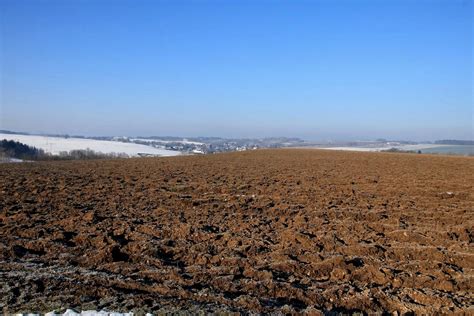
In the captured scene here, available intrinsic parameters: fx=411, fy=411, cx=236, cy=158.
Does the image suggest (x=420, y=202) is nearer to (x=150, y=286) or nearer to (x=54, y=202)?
(x=150, y=286)

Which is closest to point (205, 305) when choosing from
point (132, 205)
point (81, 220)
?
point (81, 220)

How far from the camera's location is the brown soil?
18.7 ft

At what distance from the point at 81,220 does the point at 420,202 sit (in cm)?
1091

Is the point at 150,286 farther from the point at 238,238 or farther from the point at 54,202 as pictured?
the point at 54,202

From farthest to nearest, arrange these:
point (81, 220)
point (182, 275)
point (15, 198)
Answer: point (15, 198), point (81, 220), point (182, 275)

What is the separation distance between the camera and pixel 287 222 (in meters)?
10.6

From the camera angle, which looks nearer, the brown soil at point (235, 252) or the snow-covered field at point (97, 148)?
the brown soil at point (235, 252)

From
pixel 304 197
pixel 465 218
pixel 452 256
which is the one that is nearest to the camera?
pixel 452 256

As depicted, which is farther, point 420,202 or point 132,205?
point 420,202

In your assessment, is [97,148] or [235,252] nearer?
[235,252]

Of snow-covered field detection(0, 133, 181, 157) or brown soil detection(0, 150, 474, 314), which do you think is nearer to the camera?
brown soil detection(0, 150, 474, 314)

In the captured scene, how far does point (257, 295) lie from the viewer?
19.3ft

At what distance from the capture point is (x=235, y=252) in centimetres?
793

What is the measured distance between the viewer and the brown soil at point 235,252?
224 inches
